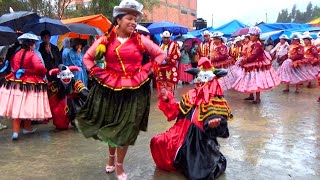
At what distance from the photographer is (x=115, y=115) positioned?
3.69m

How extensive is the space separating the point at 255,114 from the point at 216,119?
413cm

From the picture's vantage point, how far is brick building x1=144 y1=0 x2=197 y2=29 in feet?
128

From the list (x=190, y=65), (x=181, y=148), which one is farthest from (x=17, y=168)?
(x=190, y=65)

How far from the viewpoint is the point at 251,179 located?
3.96 meters

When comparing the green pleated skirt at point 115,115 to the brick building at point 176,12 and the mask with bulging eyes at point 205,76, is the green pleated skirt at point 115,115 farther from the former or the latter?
the brick building at point 176,12

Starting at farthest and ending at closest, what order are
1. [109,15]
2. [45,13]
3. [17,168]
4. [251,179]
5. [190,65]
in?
1. [45,13]
2. [109,15]
3. [190,65]
4. [17,168]
5. [251,179]

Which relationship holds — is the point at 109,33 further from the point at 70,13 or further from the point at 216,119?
the point at 70,13

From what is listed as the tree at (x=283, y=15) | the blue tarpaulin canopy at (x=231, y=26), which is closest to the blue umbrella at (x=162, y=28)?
the blue tarpaulin canopy at (x=231, y=26)

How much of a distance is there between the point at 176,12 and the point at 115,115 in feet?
135

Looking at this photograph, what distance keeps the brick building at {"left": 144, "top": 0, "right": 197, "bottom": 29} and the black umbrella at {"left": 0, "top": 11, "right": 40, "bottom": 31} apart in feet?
98.6

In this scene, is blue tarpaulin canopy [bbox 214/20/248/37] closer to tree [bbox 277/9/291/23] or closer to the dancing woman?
the dancing woman

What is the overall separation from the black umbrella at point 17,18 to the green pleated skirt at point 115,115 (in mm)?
3560

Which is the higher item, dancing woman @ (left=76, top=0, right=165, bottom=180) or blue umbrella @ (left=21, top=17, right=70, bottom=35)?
blue umbrella @ (left=21, top=17, right=70, bottom=35)

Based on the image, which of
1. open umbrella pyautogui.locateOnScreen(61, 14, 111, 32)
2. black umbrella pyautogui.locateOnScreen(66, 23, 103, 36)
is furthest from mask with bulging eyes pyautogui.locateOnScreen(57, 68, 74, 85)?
open umbrella pyautogui.locateOnScreen(61, 14, 111, 32)
